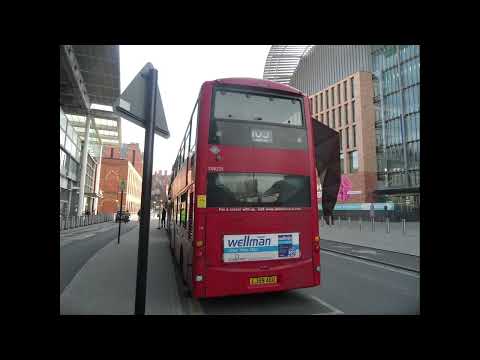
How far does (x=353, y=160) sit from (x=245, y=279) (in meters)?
38.1

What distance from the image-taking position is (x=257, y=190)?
4875 mm

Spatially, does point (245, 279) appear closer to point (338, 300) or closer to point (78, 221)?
point (338, 300)

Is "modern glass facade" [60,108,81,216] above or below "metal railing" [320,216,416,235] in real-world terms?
above

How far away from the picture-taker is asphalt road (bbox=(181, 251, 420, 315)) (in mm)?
4844

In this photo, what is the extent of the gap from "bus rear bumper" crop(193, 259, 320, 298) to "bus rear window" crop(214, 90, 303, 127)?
2494mm

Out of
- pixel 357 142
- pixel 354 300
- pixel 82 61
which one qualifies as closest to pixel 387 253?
pixel 354 300

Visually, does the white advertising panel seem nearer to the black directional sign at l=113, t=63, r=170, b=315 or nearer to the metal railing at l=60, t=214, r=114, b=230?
the black directional sign at l=113, t=63, r=170, b=315

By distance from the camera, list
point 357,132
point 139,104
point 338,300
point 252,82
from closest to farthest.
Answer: point 139,104 < point 252,82 < point 338,300 < point 357,132

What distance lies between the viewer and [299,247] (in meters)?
5.07

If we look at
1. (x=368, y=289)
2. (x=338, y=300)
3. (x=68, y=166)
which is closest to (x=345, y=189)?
(x=68, y=166)

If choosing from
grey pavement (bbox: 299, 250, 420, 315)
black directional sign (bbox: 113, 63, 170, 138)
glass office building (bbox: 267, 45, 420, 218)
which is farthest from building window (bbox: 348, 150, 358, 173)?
black directional sign (bbox: 113, 63, 170, 138)
